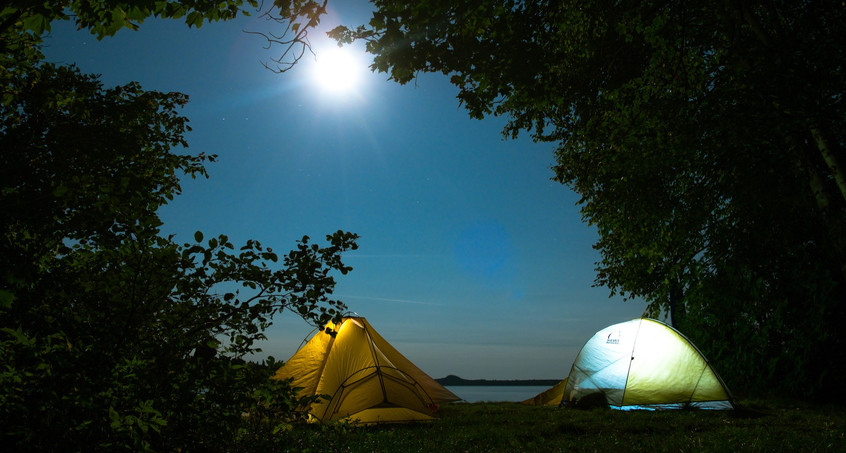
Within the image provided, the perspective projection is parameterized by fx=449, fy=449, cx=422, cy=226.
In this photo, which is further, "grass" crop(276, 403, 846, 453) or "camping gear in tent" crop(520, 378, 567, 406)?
"camping gear in tent" crop(520, 378, 567, 406)

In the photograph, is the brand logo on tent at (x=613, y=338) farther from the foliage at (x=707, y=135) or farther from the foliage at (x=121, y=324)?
the foliage at (x=121, y=324)

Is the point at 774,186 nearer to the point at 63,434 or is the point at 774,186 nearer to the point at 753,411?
the point at 753,411

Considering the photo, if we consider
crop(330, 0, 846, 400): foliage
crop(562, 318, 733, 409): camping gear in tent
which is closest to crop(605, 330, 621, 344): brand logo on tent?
crop(562, 318, 733, 409): camping gear in tent

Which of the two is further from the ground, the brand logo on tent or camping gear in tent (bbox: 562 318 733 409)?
the brand logo on tent

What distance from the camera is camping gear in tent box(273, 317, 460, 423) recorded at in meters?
11.1

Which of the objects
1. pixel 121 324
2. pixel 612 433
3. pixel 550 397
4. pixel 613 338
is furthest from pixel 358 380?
pixel 121 324

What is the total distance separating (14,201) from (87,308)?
0.81 metres

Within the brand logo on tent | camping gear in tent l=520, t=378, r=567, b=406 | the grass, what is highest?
the brand logo on tent

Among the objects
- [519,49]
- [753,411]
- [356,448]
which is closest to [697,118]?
[519,49]

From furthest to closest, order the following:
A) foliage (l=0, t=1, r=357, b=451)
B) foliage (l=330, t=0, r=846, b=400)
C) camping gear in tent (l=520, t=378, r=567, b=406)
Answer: camping gear in tent (l=520, t=378, r=567, b=406) < foliage (l=330, t=0, r=846, b=400) < foliage (l=0, t=1, r=357, b=451)

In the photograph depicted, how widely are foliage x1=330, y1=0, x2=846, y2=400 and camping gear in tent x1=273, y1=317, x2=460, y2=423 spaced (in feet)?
23.4

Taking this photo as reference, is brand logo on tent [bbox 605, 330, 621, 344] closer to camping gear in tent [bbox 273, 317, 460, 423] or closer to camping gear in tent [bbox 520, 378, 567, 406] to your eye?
camping gear in tent [bbox 520, 378, 567, 406]

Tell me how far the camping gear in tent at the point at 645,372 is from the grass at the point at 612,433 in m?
0.66

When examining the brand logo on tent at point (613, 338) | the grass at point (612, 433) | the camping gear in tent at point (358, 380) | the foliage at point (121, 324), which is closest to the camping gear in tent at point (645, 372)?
the brand logo on tent at point (613, 338)
